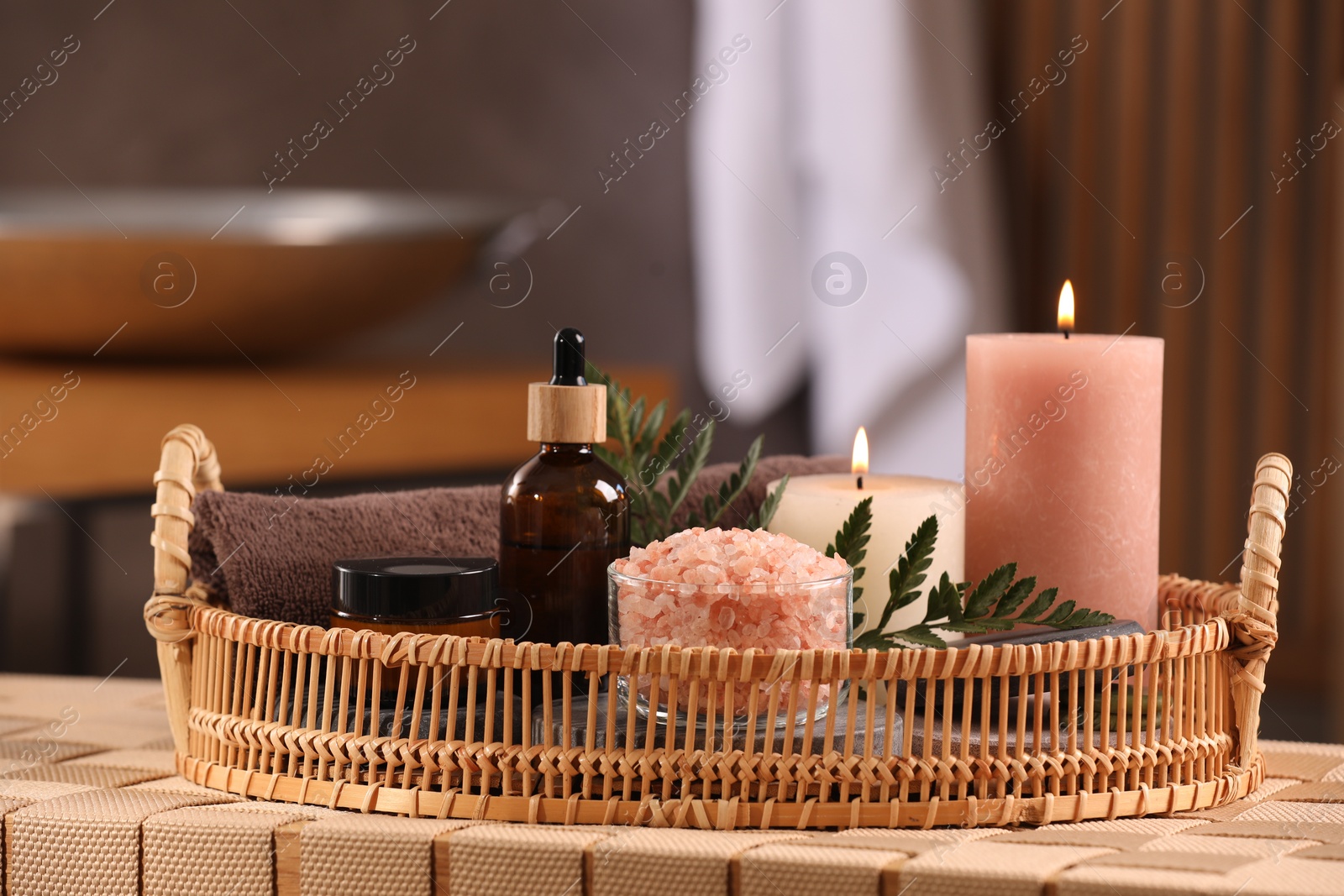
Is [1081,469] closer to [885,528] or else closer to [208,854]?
[885,528]

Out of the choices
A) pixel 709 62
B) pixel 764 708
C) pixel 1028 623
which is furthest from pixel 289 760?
pixel 709 62

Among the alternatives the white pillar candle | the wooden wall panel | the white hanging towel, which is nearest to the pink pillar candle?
the white pillar candle

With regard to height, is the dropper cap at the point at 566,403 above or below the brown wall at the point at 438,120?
below

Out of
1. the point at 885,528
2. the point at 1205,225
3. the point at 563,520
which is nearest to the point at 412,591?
the point at 563,520

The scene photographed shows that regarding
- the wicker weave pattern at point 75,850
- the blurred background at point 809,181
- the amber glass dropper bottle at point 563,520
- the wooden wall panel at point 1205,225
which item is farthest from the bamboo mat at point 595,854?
the wooden wall panel at point 1205,225

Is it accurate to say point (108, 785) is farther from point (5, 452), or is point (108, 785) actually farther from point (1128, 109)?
point (1128, 109)

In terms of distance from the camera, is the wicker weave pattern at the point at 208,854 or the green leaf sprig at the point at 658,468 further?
the green leaf sprig at the point at 658,468

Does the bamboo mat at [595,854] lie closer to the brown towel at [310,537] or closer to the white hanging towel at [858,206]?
the brown towel at [310,537]

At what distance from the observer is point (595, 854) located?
1.26 feet

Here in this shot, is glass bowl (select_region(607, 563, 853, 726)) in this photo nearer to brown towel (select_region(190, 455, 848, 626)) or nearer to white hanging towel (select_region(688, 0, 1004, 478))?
brown towel (select_region(190, 455, 848, 626))

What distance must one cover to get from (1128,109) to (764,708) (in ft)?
4.09

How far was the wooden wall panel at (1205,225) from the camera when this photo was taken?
4.72 ft

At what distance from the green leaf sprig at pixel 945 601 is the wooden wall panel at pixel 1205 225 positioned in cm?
110

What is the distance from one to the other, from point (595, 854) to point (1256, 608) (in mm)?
257
